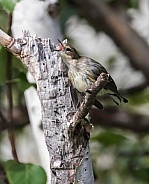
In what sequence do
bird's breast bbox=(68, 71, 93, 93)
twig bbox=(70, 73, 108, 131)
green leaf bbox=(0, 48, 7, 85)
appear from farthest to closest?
green leaf bbox=(0, 48, 7, 85) → bird's breast bbox=(68, 71, 93, 93) → twig bbox=(70, 73, 108, 131)

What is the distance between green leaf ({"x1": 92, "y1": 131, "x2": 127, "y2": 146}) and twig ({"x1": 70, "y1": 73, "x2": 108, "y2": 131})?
60cm

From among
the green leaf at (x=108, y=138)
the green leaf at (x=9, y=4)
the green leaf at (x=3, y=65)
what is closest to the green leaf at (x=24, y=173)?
the green leaf at (x=3, y=65)

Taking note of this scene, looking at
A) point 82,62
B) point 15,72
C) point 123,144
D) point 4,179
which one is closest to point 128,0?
point 123,144

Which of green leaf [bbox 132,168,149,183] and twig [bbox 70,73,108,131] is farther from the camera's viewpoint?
green leaf [bbox 132,168,149,183]

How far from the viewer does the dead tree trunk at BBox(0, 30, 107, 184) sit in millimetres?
689

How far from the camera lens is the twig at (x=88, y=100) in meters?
0.60

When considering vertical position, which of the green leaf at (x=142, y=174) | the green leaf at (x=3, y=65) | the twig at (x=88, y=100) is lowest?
the green leaf at (x=142, y=174)

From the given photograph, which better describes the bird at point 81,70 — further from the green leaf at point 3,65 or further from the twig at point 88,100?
the green leaf at point 3,65

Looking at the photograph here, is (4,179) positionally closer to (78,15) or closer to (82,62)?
(82,62)

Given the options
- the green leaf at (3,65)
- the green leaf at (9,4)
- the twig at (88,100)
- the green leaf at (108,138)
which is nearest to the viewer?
the twig at (88,100)

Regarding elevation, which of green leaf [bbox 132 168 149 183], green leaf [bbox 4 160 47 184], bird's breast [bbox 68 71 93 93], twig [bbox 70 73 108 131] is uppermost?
bird's breast [bbox 68 71 93 93]

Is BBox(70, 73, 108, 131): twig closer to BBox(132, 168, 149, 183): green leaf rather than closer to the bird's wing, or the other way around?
the bird's wing

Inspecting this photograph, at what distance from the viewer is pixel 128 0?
5.05ft

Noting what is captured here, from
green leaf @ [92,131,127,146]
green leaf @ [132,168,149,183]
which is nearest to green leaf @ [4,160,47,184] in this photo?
green leaf @ [92,131,127,146]
